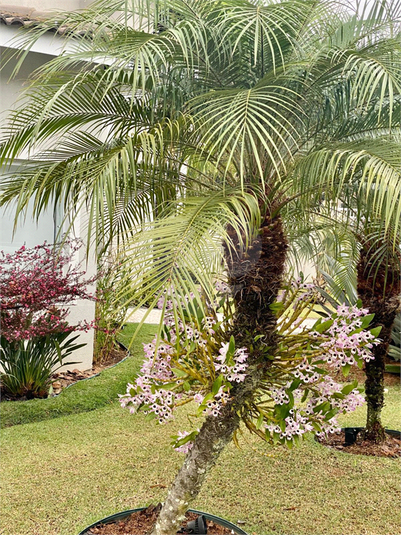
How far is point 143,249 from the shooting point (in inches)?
65.5

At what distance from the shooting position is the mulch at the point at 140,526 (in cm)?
240

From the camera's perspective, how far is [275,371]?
225 centimetres

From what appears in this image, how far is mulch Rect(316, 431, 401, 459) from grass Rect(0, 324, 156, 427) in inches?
49.4

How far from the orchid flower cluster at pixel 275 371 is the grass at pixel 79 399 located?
3.37 feet

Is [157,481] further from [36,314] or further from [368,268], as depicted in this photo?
[368,268]

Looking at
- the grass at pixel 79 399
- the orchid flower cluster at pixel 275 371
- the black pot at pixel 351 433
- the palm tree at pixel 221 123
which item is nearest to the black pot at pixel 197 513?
the palm tree at pixel 221 123

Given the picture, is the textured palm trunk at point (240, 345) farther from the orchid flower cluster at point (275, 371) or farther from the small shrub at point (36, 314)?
the small shrub at point (36, 314)

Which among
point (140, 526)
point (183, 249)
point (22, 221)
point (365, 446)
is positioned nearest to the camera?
point (183, 249)

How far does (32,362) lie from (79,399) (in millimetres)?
446

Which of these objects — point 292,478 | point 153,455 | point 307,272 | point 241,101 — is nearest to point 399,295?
point 307,272

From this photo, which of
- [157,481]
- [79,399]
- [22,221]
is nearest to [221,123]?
[22,221]

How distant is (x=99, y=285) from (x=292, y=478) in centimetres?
165

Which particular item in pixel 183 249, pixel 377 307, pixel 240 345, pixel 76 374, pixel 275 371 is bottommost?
pixel 76 374

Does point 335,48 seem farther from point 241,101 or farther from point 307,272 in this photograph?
point 307,272
